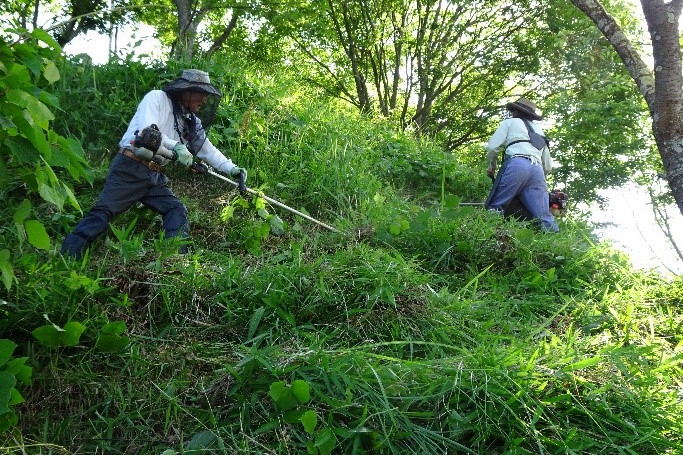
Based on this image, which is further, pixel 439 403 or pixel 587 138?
pixel 587 138

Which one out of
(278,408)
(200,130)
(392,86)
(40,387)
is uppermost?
(392,86)

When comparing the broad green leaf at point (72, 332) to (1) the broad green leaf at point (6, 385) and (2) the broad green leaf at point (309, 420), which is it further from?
(2) the broad green leaf at point (309, 420)

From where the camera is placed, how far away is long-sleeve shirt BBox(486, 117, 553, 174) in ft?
20.4

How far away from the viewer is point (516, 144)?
245 inches

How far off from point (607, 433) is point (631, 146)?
970cm

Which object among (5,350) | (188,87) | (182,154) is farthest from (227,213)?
(5,350)

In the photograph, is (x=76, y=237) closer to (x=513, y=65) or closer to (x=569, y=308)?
(x=569, y=308)

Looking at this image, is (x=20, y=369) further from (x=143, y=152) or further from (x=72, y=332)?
(x=143, y=152)

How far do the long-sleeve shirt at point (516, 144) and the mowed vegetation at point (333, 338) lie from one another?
1074 mm

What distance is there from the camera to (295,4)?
1051 cm

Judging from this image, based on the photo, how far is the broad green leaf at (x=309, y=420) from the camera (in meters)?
2.32

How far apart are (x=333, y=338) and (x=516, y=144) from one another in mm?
3850

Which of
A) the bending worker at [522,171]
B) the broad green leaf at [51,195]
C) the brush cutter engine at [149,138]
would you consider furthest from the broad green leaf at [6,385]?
the bending worker at [522,171]

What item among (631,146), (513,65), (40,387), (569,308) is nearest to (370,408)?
(40,387)
